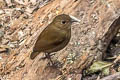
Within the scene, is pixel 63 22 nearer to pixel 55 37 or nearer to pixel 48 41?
pixel 55 37

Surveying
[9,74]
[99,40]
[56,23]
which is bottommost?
[9,74]

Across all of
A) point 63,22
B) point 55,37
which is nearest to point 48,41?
point 55,37

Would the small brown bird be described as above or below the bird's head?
below

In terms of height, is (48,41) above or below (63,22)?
below

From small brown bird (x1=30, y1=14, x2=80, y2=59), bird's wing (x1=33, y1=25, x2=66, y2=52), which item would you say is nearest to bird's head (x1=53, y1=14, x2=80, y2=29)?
small brown bird (x1=30, y1=14, x2=80, y2=59)

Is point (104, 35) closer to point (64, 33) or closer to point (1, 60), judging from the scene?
point (64, 33)

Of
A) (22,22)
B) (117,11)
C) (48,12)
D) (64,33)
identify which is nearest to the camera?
(64,33)

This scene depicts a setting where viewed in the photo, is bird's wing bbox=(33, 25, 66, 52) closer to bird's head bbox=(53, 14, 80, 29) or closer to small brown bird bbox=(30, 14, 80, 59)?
small brown bird bbox=(30, 14, 80, 59)

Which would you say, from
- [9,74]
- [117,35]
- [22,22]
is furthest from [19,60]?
[117,35]
